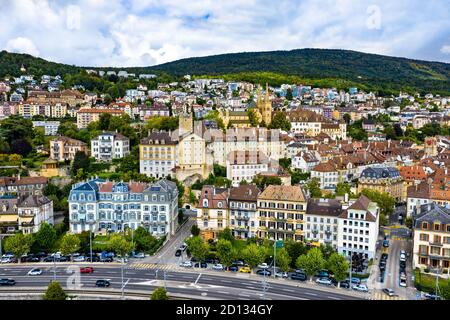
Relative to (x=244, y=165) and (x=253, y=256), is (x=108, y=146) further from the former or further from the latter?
(x=253, y=256)

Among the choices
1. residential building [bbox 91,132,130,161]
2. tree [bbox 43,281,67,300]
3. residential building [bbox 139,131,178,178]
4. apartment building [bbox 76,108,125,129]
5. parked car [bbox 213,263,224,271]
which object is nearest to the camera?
tree [bbox 43,281,67,300]

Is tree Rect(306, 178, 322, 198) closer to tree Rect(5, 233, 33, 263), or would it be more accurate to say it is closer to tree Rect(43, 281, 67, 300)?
tree Rect(5, 233, 33, 263)

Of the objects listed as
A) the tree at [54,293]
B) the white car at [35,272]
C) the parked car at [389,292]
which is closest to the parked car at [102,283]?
the white car at [35,272]

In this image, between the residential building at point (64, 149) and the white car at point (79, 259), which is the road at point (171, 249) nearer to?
the white car at point (79, 259)

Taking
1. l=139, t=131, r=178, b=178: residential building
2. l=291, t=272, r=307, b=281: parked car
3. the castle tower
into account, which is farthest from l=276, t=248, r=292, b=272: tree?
the castle tower

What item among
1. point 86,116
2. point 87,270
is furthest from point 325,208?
point 86,116
